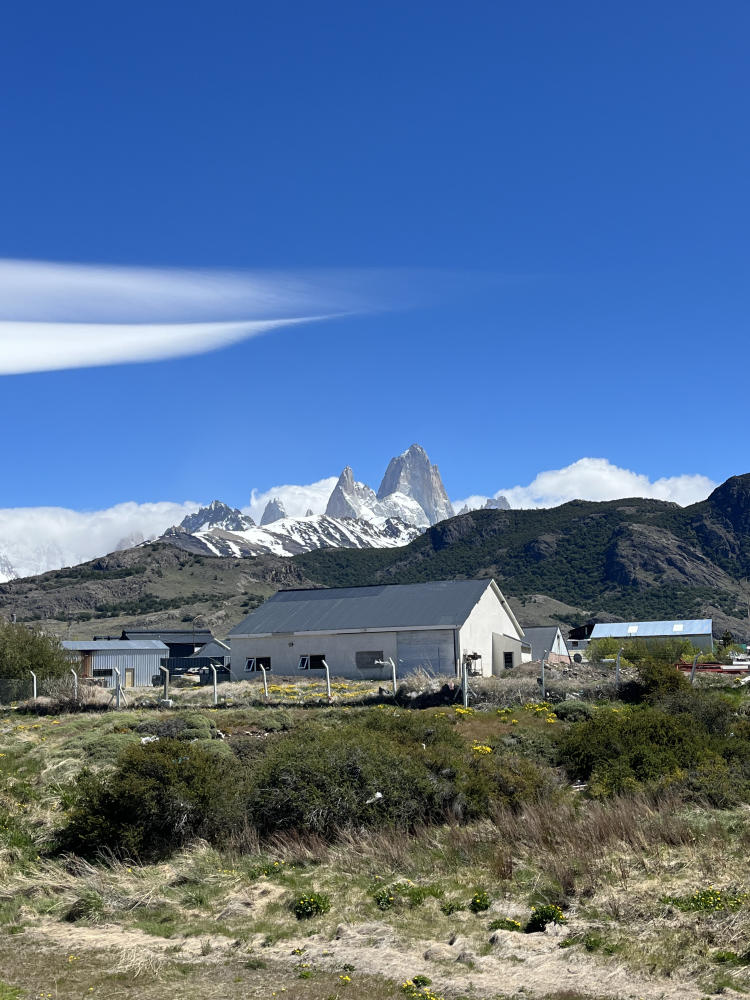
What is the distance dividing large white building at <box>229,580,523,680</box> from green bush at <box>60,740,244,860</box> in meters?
29.5

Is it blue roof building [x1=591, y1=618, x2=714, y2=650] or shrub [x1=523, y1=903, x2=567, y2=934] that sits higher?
blue roof building [x1=591, y1=618, x2=714, y2=650]

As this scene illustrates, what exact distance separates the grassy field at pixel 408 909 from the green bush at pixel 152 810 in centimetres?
36

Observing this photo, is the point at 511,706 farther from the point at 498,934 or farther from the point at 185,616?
the point at 185,616

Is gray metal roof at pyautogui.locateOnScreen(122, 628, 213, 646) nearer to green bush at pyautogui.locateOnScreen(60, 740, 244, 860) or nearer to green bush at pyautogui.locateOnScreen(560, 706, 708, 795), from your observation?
green bush at pyautogui.locateOnScreen(560, 706, 708, 795)

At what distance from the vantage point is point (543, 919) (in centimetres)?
1240

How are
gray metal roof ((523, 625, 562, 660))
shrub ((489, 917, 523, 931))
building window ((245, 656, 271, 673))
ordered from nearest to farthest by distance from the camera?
shrub ((489, 917, 523, 931)) → building window ((245, 656, 271, 673)) → gray metal roof ((523, 625, 562, 660))

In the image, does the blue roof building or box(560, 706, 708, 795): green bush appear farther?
the blue roof building

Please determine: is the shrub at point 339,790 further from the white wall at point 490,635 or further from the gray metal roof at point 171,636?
the gray metal roof at point 171,636

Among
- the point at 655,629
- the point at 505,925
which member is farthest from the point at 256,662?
the point at 655,629

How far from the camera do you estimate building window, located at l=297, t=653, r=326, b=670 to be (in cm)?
4981

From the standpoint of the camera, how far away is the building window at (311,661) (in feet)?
163

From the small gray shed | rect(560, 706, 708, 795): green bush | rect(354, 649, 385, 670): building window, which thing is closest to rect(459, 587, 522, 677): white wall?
rect(354, 649, 385, 670): building window

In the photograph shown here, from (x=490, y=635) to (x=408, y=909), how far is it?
3986cm

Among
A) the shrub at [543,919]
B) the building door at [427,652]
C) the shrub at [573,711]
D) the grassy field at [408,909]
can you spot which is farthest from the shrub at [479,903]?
the building door at [427,652]
